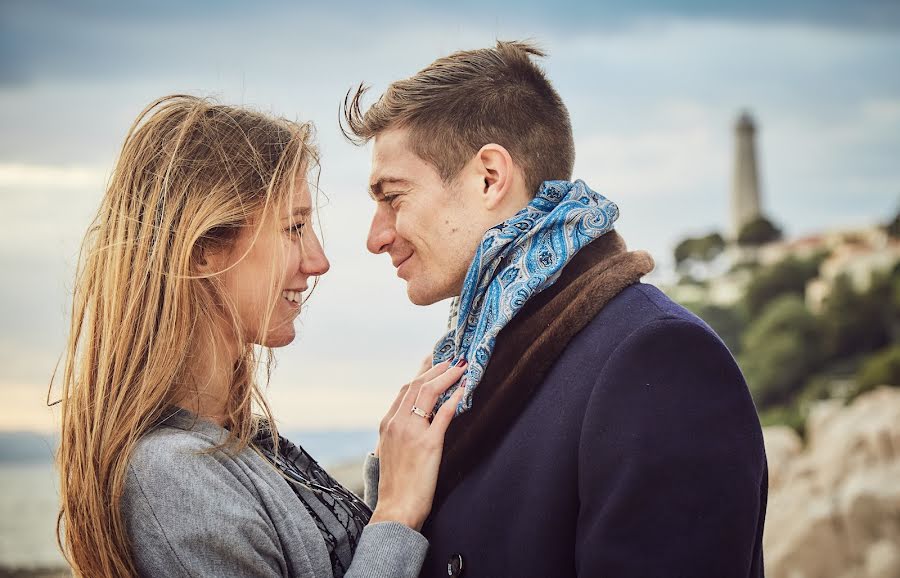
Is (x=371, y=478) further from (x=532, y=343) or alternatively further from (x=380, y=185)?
(x=380, y=185)

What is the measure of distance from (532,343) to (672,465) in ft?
1.92

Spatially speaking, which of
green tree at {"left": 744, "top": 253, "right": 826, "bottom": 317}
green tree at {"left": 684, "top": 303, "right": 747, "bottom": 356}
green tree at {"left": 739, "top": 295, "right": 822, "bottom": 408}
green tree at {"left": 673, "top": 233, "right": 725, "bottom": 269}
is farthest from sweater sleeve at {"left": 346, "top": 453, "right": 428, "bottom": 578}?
green tree at {"left": 673, "top": 233, "right": 725, "bottom": 269}

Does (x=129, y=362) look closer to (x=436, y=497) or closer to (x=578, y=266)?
(x=436, y=497)

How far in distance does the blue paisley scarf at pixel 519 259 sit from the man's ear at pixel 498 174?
9 cm

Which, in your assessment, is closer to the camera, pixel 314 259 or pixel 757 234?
pixel 314 259

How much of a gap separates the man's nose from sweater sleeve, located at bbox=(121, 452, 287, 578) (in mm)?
1102

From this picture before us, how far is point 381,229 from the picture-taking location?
3.26m

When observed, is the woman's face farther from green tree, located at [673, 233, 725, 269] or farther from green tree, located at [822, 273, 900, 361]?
green tree, located at [673, 233, 725, 269]

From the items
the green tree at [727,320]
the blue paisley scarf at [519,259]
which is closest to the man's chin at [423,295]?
the blue paisley scarf at [519,259]

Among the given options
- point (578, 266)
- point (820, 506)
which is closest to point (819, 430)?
point (820, 506)

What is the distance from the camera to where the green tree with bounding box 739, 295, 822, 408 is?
34.3m

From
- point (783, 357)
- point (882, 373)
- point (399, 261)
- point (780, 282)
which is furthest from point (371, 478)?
point (780, 282)

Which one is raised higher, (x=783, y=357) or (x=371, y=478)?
(x=371, y=478)

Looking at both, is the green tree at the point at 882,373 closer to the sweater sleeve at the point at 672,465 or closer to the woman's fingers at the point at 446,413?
the woman's fingers at the point at 446,413
